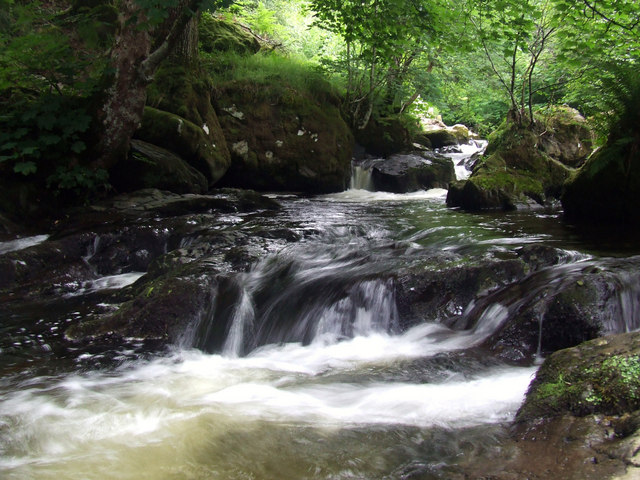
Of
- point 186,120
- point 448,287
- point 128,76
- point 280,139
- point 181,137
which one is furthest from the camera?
point 280,139

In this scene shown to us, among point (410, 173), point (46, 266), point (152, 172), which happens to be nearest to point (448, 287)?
point (46, 266)

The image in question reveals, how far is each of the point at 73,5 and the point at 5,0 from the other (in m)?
3.77

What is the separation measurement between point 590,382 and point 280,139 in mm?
9487

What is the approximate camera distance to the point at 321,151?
11.5 meters

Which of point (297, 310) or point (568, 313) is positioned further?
point (297, 310)

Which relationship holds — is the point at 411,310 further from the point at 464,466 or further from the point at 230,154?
the point at 230,154

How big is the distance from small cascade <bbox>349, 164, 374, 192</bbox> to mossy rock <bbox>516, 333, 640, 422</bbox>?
34.4ft

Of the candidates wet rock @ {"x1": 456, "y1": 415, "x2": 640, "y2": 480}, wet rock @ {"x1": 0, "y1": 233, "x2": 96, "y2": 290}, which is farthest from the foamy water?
wet rock @ {"x1": 456, "y1": 415, "x2": 640, "y2": 480}

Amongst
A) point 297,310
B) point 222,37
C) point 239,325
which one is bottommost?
point 239,325

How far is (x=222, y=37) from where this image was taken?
12.7 metres

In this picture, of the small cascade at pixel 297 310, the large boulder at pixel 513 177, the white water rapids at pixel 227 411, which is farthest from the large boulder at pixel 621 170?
the white water rapids at pixel 227 411

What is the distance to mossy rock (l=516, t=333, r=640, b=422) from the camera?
215 cm

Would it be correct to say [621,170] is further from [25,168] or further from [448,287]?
[25,168]

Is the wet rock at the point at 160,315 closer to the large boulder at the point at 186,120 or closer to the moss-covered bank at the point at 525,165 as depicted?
the large boulder at the point at 186,120
